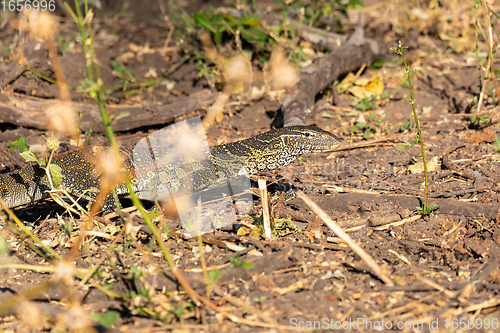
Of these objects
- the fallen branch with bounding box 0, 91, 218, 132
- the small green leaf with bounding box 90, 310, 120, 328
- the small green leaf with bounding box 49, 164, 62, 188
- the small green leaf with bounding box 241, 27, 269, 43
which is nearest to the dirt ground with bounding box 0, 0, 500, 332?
the small green leaf with bounding box 90, 310, 120, 328

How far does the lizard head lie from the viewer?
4.50 metres

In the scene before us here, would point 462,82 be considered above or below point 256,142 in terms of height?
above

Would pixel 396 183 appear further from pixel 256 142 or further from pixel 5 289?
pixel 5 289

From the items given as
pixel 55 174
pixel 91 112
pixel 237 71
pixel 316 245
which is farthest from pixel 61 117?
pixel 316 245

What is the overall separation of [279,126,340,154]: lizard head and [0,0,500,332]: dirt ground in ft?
1.03

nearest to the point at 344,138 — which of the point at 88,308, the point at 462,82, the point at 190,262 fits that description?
→ the point at 462,82

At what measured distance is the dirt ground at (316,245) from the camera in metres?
2.74

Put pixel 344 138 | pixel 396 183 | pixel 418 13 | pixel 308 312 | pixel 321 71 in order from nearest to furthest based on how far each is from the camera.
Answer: pixel 308 312, pixel 396 183, pixel 344 138, pixel 321 71, pixel 418 13

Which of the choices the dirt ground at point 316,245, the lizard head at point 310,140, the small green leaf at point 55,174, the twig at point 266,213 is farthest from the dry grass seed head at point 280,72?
the small green leaf at point 55,174

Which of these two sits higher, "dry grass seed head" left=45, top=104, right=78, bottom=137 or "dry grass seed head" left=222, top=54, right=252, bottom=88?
"dry grass seed head" left=222, top=54, right=252, bottom=88

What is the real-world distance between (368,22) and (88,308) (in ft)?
24.0

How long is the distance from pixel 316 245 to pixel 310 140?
1.41 metres

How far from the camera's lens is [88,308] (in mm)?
2904

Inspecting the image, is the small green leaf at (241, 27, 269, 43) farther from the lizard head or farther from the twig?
the twig
